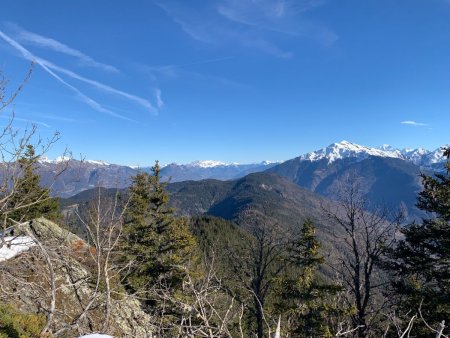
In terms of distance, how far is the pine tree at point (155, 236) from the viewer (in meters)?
23.5

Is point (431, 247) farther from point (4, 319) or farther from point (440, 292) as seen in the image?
point (4, 319)

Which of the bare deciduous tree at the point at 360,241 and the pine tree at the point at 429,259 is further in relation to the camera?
the bare deciduous tree at the point at 360,241

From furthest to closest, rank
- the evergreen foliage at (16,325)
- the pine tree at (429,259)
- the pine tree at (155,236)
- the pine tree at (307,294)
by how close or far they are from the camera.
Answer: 1. the pine tree at (155,236)
2. the pine tree at (307,294)
3. the pine tree at (429,259)
4. the evergreen foliage at (16,325)

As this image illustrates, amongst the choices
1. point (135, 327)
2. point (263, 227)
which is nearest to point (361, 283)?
point (263, 227)

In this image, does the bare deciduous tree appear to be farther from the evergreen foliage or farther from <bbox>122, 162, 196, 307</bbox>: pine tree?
the evergreen foliage

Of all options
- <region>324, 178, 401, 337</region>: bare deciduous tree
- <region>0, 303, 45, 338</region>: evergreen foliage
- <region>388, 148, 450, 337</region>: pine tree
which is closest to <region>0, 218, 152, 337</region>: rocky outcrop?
<region>0, 303, 45, 338</region>: evergreen foliage

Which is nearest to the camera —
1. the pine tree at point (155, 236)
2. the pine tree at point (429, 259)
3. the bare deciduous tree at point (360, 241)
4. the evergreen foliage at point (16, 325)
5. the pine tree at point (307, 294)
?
the evergreen foliage at point (16, 325)

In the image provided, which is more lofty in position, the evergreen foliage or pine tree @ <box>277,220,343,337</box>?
the evergreen foliage

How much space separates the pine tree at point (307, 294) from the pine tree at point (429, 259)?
420 centimetres

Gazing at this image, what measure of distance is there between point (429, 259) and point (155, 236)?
1712 centimetres

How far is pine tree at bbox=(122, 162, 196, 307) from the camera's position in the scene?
23516 mm

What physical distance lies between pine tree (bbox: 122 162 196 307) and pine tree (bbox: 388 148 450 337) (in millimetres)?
12751

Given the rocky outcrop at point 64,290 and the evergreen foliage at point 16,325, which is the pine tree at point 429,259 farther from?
the evergreen foliage at point 16,325

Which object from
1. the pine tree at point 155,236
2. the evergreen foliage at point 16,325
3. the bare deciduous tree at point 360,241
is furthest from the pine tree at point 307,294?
the evergreen foliage at point 16,325
